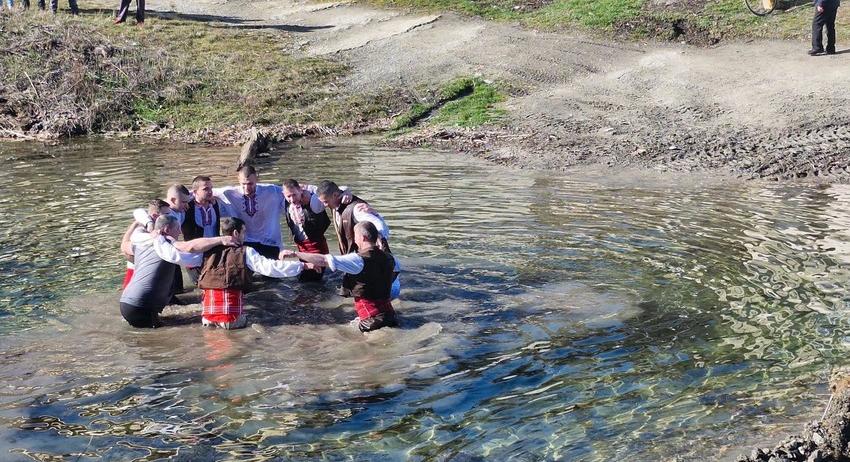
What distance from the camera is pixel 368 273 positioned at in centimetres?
935

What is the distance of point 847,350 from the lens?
8766 mm

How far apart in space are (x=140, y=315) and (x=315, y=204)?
2.49 metres

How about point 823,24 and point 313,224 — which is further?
point 823,24

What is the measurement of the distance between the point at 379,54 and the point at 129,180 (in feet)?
29.9

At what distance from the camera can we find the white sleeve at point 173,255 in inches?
373

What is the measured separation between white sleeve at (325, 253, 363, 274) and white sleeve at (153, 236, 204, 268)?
135 centimetres

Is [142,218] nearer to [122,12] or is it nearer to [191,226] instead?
[191,226]

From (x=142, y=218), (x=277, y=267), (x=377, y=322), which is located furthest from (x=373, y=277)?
(x=142, y=218)

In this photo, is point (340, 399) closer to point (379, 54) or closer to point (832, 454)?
point (832, 454)

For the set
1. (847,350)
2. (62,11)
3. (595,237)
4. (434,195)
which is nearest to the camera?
(847,350)

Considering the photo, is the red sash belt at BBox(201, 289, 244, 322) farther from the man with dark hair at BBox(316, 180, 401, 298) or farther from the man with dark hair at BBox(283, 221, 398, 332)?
the man with dark hair at BBox(316, 180, 401, 298)

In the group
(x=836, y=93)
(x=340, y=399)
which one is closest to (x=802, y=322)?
(x=340, y=399)

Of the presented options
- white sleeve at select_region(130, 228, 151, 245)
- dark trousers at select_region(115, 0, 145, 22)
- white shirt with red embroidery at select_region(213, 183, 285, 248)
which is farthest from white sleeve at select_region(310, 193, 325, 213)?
dark trousers at select_region(115, 0, 145, 22)

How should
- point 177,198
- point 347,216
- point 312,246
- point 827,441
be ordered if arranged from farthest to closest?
point 312,246, point 177,198, point 347,216, point 827,441
